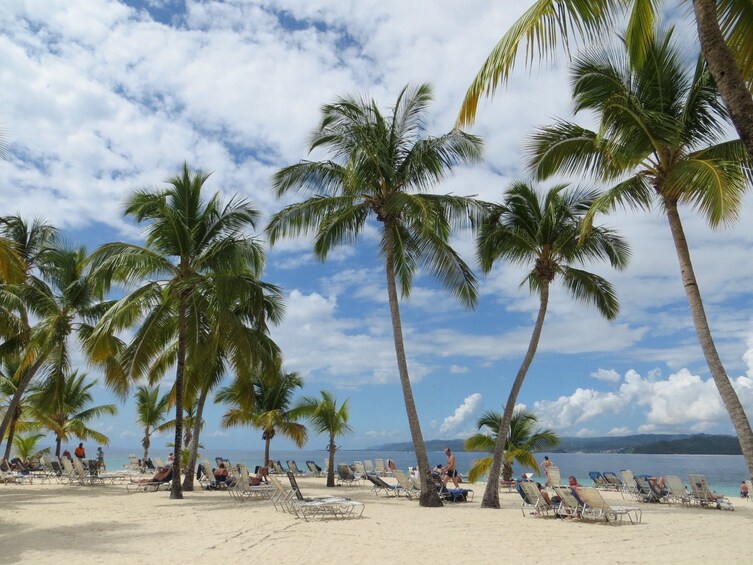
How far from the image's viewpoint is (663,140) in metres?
9.87

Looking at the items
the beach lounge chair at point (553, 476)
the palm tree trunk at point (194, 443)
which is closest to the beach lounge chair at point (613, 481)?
the beach lounge chair at point (553, 476)

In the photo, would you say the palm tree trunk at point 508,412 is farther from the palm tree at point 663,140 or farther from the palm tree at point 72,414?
the palm tree at point 72,414

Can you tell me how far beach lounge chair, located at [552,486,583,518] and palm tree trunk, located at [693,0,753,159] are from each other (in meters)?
8.95

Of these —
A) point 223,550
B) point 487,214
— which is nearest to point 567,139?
point 487,214

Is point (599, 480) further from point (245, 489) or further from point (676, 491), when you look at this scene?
point (245, 489)

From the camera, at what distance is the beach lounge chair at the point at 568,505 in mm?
12102

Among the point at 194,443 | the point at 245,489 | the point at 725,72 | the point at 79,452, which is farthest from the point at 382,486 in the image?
the point at 725,72

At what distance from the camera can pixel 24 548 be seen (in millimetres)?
8680

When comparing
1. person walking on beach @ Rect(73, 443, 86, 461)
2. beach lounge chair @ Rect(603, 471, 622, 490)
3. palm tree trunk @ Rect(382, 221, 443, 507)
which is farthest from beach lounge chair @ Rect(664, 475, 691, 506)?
person walking on beach @ Rect(73, 443, 86, 461)

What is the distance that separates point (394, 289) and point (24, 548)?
9459mm

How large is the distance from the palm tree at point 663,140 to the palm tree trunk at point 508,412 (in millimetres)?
4986

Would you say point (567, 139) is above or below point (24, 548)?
above

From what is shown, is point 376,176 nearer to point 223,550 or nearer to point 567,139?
point 567,139

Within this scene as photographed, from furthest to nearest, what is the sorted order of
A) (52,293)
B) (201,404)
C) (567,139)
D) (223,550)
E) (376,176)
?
1. (52,293)
2. (201,404)
3. (376,176)
4. (567,139)
5. (223,550)
